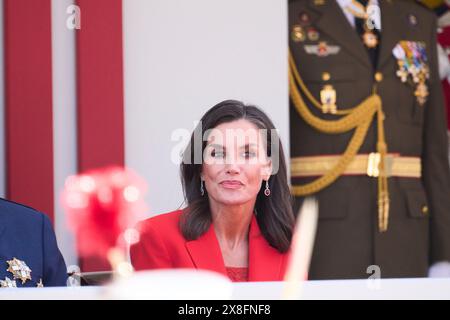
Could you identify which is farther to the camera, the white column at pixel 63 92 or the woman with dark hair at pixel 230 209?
→ the white column at pixel 63 92

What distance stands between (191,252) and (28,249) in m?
0.35

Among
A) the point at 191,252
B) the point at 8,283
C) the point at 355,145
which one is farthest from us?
the point at 355,145

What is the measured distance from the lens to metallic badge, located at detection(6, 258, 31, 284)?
1.67m

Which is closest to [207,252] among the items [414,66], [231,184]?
[231,184]

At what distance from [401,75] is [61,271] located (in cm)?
139

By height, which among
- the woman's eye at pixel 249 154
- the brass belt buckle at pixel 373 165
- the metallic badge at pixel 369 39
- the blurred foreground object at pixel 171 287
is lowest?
the blurred foreground object at pixel 171 287

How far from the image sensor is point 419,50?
271 cm

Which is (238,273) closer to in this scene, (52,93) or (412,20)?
(52,93)

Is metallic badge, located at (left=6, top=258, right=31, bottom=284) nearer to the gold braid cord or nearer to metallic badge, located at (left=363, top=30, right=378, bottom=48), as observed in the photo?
the gold braid cord

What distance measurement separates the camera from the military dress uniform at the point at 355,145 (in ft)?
8.37

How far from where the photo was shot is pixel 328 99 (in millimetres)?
2570

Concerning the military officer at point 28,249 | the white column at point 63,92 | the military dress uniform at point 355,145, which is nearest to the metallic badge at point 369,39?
the military dress uniform at point 355,145

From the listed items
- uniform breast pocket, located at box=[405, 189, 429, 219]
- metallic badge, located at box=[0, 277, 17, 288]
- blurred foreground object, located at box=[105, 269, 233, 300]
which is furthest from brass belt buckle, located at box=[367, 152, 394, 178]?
blurred foreground object, located at box=[105, 269, 233, 300]

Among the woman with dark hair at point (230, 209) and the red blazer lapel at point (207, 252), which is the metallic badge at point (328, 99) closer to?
the woman with dark hair at point (230, 209)
